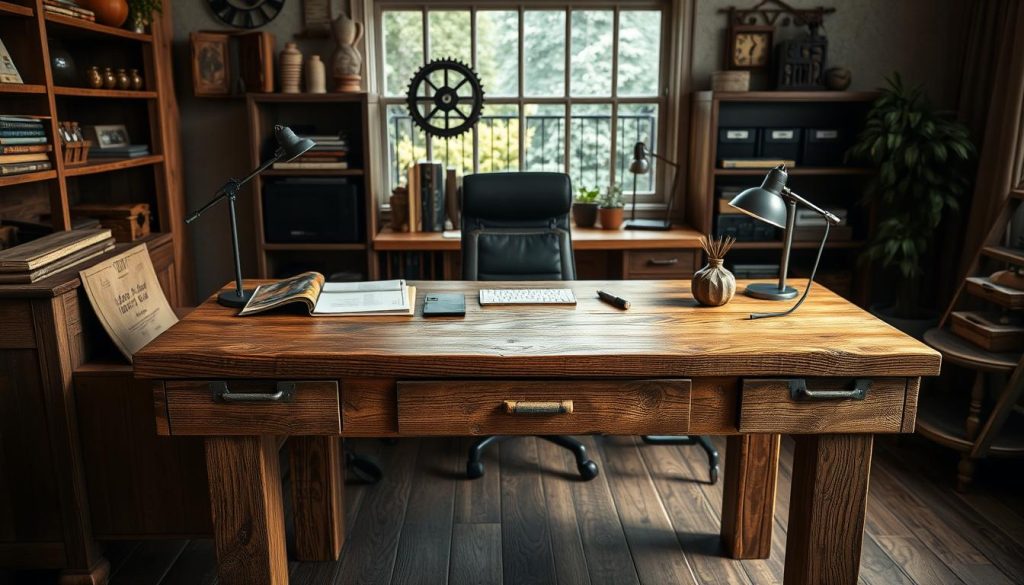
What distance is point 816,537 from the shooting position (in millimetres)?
1903

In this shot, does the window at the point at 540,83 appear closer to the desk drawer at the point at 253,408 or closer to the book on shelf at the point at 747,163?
the book on shelf at the point at 747,163

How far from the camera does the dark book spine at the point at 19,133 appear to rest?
2443mm

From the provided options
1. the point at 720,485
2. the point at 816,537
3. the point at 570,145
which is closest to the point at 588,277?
the point at 570,145

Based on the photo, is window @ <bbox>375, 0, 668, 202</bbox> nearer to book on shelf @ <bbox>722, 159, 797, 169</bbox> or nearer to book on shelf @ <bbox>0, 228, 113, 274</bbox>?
book on shelf @ <bbox>722, 159, 797, 169</bbox>

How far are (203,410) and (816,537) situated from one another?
4.71 ft

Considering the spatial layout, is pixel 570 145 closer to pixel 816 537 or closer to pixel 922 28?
pixel 922 28

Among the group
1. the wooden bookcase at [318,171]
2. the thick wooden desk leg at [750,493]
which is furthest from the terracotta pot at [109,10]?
Answer: the thick wooden desk leg at [750,493]

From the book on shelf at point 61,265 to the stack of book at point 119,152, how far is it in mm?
892

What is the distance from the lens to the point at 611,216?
386 centimetres

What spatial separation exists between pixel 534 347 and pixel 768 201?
0.72 m

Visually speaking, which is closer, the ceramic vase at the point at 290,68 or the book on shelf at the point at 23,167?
the book on shelf at the point at 23,167

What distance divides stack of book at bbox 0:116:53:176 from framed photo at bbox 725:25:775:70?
2.94 meters

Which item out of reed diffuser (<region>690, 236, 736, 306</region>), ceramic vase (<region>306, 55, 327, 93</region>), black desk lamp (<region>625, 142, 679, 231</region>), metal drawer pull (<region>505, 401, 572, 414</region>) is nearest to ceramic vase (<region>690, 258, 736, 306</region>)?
reed diffuser (<region>690, 236, 736, 306</region>)

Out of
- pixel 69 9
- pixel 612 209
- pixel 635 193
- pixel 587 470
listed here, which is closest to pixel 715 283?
pixel 587 470
